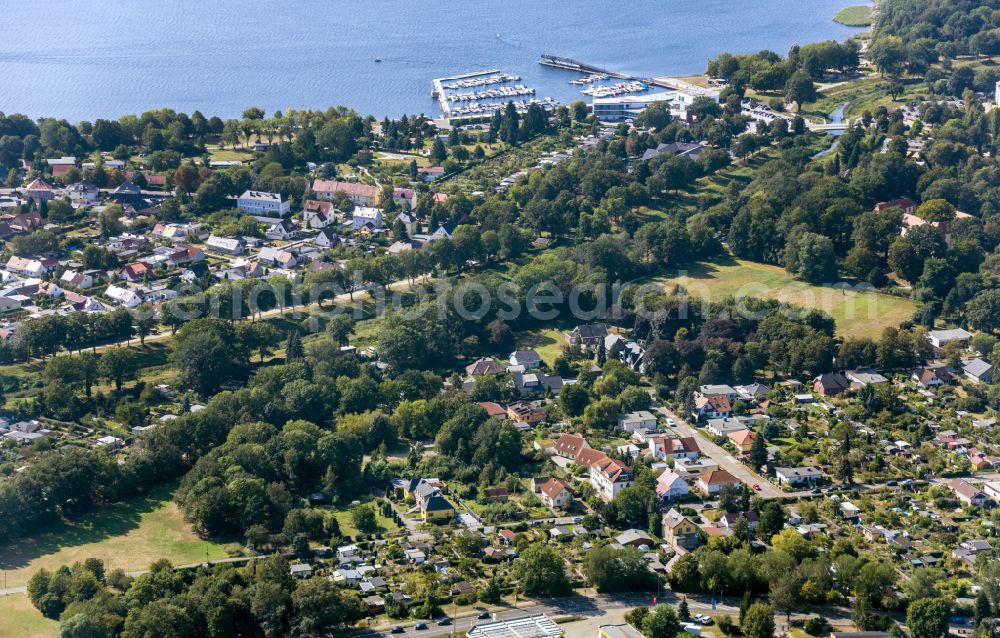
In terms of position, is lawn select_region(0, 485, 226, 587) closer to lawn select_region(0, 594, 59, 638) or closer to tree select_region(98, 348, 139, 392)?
lawn select_region(0, 594, 59, 638)

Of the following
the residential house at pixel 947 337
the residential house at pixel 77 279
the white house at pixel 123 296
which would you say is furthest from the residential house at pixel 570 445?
the residential house at pixel 77 279

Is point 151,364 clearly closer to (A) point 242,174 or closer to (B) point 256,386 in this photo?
(B) point 256,386

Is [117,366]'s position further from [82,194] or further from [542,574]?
[82,194]

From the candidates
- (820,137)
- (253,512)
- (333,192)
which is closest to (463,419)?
(253,512)

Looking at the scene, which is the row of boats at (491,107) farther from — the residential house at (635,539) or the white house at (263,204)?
the residential house at (635,539)

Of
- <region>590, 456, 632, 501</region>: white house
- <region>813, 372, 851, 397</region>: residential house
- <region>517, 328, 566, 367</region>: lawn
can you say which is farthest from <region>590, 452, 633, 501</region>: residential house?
<region>813, 372, 851, 397</region>: residential house
